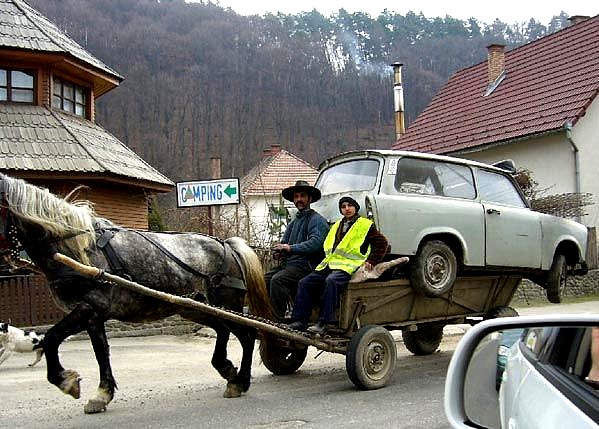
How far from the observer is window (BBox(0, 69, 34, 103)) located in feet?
58.4

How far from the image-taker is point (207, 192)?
12539 millimetres

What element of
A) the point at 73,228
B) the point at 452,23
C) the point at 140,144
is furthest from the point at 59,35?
the point at 452,23

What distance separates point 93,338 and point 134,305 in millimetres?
466

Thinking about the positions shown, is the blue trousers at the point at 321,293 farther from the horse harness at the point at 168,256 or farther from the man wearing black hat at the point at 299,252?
the horse harness at the point at 168,256

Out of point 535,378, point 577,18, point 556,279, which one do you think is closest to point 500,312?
point 556,279

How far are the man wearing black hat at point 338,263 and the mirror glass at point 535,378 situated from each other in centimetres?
408

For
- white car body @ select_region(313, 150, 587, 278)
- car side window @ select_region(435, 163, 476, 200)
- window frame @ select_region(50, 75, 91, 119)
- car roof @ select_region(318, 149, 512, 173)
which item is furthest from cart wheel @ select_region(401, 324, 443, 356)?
window frame @ select_region(50, 75, 91, 119)

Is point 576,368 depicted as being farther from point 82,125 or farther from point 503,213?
point 82,125

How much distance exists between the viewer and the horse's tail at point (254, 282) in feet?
24.7

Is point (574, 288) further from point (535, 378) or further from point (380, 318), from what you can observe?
point (535, 378)

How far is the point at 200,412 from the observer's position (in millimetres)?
6570

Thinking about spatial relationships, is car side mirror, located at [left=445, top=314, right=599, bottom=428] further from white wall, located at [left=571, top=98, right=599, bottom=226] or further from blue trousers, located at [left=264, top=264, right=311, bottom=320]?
white wall, located at [left=571, top=98, right=599, bottom=226]

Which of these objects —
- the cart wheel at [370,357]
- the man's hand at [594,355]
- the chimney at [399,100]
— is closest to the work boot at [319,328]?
the cart wheel at [370,357]

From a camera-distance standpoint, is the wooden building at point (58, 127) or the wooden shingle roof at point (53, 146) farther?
the wooden building at point (58, 127)
